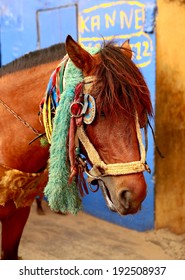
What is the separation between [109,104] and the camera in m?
1.76

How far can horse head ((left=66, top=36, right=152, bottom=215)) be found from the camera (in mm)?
1748

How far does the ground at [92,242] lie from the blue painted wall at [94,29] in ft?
0.49

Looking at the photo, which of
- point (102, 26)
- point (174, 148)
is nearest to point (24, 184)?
point (174, 148)

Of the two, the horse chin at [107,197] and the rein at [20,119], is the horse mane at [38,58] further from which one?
the horse chin at [107,197]

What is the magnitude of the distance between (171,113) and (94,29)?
4.25 ft

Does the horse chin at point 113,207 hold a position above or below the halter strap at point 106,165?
below

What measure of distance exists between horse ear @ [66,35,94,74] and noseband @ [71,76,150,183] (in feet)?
0.18

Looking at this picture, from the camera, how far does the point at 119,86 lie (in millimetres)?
1796

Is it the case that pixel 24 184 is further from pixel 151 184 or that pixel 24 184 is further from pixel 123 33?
pixel 123 33

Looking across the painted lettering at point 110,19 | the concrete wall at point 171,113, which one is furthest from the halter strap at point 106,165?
the painted lettering at point 110,19

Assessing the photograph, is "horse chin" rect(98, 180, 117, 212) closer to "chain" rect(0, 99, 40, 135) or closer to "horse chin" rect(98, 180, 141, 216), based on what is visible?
"horse chin" rect(98, 180, 141, 216)

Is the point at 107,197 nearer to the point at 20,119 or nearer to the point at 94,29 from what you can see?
the point at 20,119

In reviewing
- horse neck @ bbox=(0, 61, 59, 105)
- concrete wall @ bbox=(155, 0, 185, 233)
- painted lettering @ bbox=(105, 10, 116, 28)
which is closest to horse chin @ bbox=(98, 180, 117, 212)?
horse neck @ bbox=(0, 61, 59, 105)

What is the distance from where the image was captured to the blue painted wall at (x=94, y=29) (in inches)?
151
